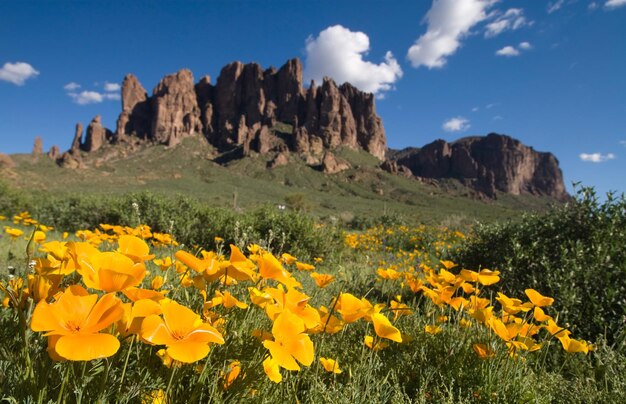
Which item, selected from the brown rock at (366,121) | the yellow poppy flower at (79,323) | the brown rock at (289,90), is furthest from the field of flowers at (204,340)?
the brown rock at (366,121)

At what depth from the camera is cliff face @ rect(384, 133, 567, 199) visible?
12875 centimetres

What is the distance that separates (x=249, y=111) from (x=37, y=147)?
6495cm

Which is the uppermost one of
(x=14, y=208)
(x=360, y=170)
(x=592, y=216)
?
(x=360, y=170)

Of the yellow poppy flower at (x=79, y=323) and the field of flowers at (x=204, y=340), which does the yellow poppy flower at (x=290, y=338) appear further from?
the yellow poppy flower at (x=79, y=323)

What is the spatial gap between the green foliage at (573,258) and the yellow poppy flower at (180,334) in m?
3.30

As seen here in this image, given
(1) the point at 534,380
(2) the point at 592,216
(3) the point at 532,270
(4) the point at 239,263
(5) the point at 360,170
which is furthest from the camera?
(5) the point at 360,170

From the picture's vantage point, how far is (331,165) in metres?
94.6

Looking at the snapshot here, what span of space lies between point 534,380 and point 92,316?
232cm

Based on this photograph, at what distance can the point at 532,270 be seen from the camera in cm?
409

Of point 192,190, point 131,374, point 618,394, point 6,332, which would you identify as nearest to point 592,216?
point 618,394

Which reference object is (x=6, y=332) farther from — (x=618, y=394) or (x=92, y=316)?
(x=618, y=394)

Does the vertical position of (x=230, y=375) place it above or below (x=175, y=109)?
below

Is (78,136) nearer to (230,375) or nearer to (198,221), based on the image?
(198,221)

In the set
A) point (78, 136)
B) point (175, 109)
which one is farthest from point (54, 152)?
point (175, 109)
